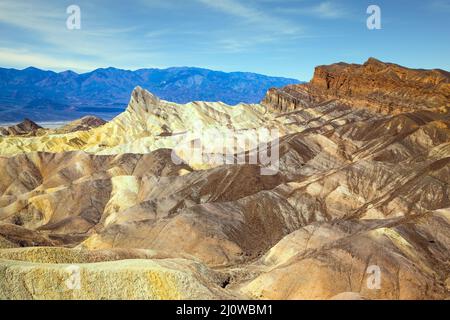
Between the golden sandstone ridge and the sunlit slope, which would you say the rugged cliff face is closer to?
the golden sandstone ridge

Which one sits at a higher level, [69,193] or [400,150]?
[400,150]

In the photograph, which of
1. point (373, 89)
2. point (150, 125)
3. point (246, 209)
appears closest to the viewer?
point (246, 209)

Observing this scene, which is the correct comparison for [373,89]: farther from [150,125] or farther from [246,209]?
[246,209]

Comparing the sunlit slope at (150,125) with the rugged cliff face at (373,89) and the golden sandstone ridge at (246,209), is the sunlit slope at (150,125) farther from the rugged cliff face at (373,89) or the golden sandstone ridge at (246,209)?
the rugged cliff face at (373,89)

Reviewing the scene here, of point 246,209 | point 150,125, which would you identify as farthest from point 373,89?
point 246,209
